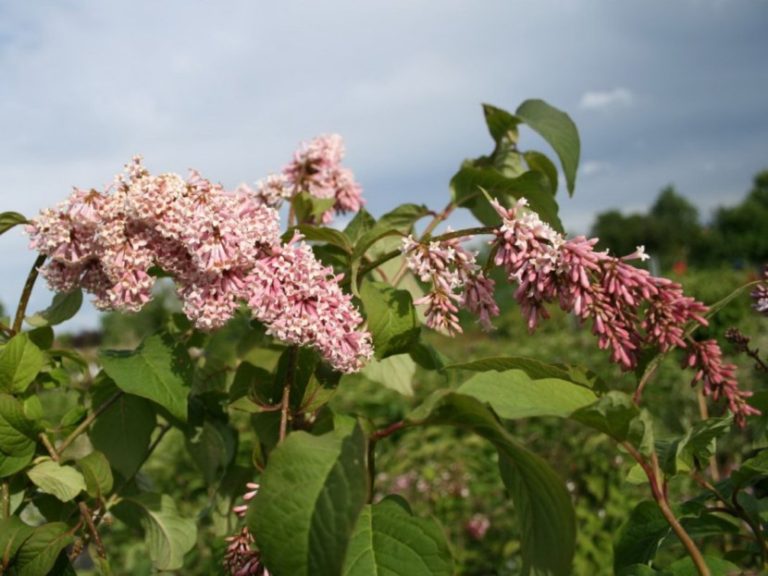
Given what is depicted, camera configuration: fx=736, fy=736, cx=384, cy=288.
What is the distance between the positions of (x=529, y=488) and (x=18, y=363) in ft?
2.79

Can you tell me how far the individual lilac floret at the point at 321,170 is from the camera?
162 cm

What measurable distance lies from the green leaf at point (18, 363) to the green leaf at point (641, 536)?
0.99 m

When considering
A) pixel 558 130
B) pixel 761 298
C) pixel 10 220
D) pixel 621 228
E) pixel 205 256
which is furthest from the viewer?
pixel 621 228

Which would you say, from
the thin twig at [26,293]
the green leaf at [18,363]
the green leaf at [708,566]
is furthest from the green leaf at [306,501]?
the thin twig at [26,293]

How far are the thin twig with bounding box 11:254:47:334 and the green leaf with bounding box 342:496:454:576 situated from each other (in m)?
0.73

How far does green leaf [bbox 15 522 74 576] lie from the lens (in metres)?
1.09

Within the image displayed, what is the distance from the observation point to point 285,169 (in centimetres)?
162

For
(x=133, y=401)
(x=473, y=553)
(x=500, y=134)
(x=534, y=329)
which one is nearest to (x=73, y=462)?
(x=133, y=401)

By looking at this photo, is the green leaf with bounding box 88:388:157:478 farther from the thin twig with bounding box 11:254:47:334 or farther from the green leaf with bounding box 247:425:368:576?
the green leaf with bounding box 247:425:368:576

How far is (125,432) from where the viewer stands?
53.0 inches

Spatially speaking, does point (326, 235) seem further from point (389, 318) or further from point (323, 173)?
point (323, 173)

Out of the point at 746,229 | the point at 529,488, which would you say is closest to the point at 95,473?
the point at 529,488

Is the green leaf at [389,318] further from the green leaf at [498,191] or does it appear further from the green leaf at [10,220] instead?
the green leaf at [10,220]

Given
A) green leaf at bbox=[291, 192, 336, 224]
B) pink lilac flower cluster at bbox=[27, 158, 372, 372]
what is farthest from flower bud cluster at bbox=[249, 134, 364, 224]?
pink lilac flower cluster at bbox=[27, 158, 372, 372]
